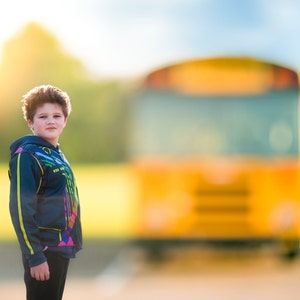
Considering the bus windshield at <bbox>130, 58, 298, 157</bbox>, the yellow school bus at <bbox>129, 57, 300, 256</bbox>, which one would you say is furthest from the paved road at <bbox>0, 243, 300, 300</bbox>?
the bus windshield at <bbox>130, 58, 298, 157</bbox>

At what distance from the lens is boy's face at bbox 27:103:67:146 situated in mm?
1654

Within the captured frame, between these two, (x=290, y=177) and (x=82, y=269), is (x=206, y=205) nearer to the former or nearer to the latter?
(x=290, y=177)

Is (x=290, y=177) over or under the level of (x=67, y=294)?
over

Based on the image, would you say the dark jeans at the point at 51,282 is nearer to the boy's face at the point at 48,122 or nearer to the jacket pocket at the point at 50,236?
the jacket pocket at the point at 50,236

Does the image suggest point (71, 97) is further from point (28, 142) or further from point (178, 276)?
point (178, 276)

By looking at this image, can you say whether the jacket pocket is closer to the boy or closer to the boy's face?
the boy

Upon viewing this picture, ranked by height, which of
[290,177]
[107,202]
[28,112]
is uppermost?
[28,112]

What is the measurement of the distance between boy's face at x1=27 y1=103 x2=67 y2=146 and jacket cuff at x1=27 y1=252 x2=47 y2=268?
0.21 metres

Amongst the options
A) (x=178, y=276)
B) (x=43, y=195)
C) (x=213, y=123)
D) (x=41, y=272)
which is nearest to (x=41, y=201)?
(x=43, y=195)

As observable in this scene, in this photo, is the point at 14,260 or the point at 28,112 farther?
the point at 14,260

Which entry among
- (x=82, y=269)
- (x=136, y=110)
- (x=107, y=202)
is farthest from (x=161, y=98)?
(x=107, y=202)

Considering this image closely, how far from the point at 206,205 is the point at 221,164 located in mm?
487

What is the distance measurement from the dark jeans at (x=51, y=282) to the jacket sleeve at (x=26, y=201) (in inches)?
1.5

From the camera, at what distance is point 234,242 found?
351 inches
